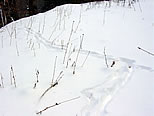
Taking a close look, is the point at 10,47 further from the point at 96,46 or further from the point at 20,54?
the point at 96,46

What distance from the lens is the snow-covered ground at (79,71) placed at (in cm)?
148

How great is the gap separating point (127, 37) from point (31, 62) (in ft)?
5.29

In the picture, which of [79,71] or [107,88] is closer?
[107,88]

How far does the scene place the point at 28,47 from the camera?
2.76 meters

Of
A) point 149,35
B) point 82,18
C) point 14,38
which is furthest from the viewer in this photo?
point 82,18

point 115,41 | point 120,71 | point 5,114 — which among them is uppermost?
point 115,41

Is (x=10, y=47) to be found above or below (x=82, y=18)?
below

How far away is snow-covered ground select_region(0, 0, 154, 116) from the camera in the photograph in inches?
58.1

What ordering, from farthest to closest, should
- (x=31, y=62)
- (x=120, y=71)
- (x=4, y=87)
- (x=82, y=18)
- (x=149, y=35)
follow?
(x=82, y=18) → (x=149, y=35) → (x=31, y=62) → (x=120, y=71) → (x=4, y=87)

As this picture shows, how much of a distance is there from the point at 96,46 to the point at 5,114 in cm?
162

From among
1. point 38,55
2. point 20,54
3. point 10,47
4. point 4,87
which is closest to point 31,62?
point 38,55

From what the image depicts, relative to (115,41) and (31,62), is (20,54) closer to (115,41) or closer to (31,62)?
(31,62)

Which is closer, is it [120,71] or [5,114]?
[5,114]

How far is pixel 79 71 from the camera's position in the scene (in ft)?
6.61
